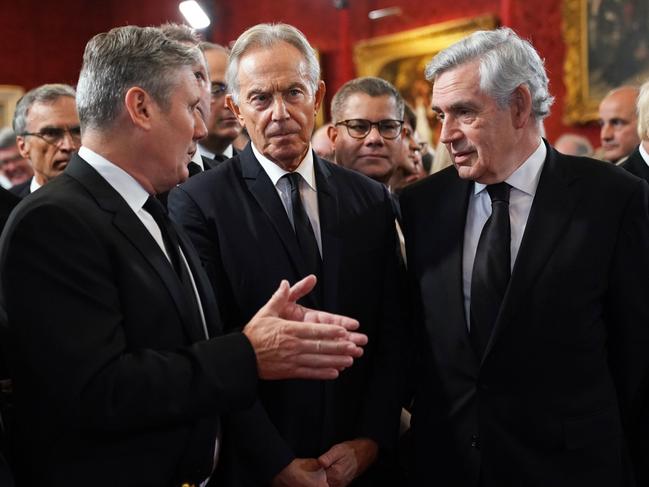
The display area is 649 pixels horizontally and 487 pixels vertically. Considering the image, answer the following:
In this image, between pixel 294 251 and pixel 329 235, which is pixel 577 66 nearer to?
pixel 329 235

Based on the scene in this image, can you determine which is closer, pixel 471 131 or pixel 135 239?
pixel 135 239

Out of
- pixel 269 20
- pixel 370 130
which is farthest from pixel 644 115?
pixel 269 20

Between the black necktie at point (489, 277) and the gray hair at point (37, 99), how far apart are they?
2649mm

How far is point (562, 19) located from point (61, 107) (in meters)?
4.83

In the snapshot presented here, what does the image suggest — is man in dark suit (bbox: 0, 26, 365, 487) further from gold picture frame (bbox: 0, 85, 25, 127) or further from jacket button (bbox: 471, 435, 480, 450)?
gold picture frame (bbox: 0, 85, 25, 127)

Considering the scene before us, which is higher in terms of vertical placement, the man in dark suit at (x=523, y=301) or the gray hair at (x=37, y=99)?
the gray hair at (x=37, y=99)

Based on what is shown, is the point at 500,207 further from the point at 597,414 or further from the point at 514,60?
the point at 597,414

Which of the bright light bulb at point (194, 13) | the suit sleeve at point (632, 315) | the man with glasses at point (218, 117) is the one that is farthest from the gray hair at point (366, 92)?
the bright light bulb at point (194, 13)

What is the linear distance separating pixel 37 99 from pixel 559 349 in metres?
3.04

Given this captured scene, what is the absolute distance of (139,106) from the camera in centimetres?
197

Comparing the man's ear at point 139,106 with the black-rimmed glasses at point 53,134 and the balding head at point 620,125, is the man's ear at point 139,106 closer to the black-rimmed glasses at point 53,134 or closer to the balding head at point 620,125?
the black-rimmed glasses at point 53,134

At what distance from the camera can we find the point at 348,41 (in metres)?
9.23

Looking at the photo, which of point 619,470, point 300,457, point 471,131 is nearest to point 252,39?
point 471,131

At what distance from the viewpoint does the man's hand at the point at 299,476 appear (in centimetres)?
232
